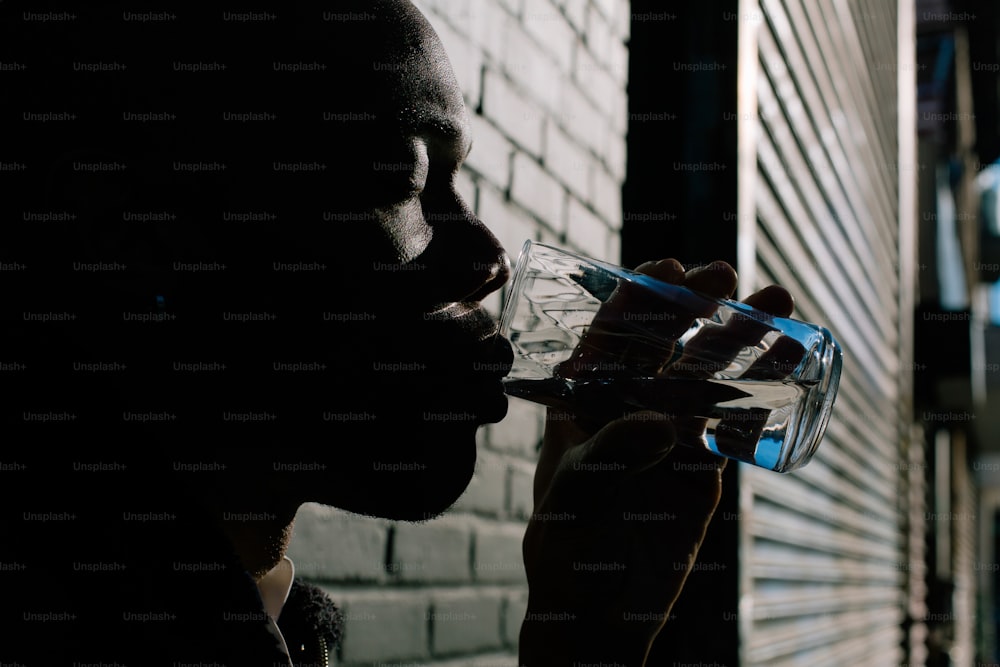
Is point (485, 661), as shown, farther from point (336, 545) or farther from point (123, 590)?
point (123, 590)

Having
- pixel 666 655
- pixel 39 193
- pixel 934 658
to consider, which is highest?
pixel 39 193

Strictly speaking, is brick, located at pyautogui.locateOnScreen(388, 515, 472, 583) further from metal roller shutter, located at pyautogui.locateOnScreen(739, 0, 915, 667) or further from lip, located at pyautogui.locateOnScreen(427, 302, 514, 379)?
metal roller shutter, located at pyautogui.locateOnScreen(739, 0, 915, 667)

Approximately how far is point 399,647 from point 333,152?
0.90 metres

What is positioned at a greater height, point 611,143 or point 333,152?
point 611,143

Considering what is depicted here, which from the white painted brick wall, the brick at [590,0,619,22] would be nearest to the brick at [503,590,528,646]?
the white painted brick wall

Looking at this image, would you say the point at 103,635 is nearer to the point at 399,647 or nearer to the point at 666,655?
the point at 399,647

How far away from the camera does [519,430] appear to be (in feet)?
6.21

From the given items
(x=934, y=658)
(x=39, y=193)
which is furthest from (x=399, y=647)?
(x=934, y=658)

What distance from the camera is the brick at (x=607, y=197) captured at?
2285 millimetres

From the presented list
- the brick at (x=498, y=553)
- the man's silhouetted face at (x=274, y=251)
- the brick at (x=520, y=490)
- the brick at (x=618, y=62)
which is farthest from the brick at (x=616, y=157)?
the man's silhouetted face at (x=274, y=251)

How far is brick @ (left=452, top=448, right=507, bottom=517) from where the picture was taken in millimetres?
1712

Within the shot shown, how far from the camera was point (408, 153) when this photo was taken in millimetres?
1010

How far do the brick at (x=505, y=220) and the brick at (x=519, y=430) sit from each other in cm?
31

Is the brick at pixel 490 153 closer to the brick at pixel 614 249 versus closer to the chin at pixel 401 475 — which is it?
the brick at pixel 614 249
